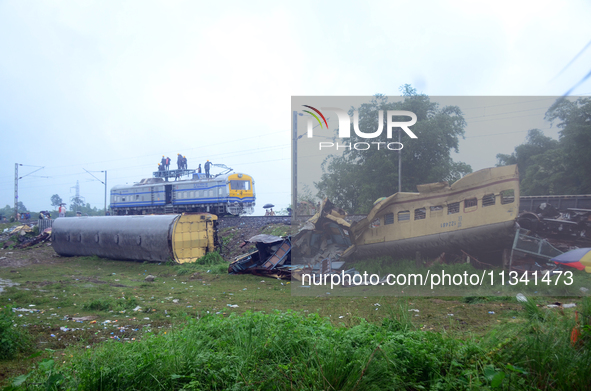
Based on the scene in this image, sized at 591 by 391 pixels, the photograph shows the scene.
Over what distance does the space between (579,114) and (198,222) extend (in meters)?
9.98

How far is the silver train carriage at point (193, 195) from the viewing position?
19859mm

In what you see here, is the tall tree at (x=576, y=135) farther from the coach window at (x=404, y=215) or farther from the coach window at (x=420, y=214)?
the coach window at (x=404, y=215)

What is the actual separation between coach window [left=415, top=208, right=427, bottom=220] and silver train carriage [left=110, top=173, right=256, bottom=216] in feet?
48.6

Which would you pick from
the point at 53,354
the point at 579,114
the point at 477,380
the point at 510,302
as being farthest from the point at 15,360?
the point at 579,114

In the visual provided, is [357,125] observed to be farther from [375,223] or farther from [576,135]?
[576,135]

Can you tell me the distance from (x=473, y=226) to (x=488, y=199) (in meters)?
0.49

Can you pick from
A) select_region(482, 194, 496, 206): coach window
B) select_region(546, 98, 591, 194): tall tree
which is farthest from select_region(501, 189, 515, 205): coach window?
select_region(546, 98, 591, 194): tall tree

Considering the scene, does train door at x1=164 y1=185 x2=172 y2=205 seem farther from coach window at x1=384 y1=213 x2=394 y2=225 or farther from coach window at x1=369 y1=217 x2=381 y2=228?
coach window at x1=384 y1=213 x2=394 y2=225

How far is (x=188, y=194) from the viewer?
2131cm

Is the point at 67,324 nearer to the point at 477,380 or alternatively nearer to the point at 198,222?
the point at 477,380

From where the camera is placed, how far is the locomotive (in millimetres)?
19875

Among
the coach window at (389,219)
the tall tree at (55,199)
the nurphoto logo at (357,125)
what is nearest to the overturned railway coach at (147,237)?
the nurphoto logo at (357,125)

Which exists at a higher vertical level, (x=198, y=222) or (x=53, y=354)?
(x=198, y=222)

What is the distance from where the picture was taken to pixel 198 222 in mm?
11555
